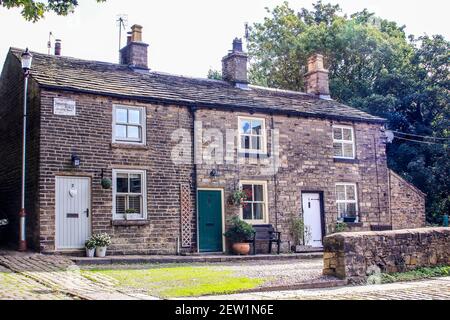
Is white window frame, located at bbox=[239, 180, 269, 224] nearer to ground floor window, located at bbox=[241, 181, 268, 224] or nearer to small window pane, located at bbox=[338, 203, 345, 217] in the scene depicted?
ground floor window, located at bbox=[241, 181, 268, 224]

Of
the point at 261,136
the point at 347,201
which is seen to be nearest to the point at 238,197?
the point at 261,136

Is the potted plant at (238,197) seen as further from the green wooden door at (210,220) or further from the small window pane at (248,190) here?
the small window pane at (248,190)

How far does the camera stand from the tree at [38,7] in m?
12.3

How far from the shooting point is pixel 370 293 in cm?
1053

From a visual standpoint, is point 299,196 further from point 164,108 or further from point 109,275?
point 109,275

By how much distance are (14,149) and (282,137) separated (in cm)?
982

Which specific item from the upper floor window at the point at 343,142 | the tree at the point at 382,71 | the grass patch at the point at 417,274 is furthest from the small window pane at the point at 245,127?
the tree at the point at 382,71

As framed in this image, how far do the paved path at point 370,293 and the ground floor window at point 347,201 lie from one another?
10.8m

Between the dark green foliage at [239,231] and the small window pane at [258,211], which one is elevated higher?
the small window pane at [258,211]

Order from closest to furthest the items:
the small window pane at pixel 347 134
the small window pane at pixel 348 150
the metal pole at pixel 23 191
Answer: the metal pole at pixel 23 191 < the small window pane at pixel 348 150 < the small window pane at pixel 347 134

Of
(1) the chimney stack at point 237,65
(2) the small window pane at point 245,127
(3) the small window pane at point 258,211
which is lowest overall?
(3) the small window pane at point 258,211

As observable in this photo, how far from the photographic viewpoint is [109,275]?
12711mm
